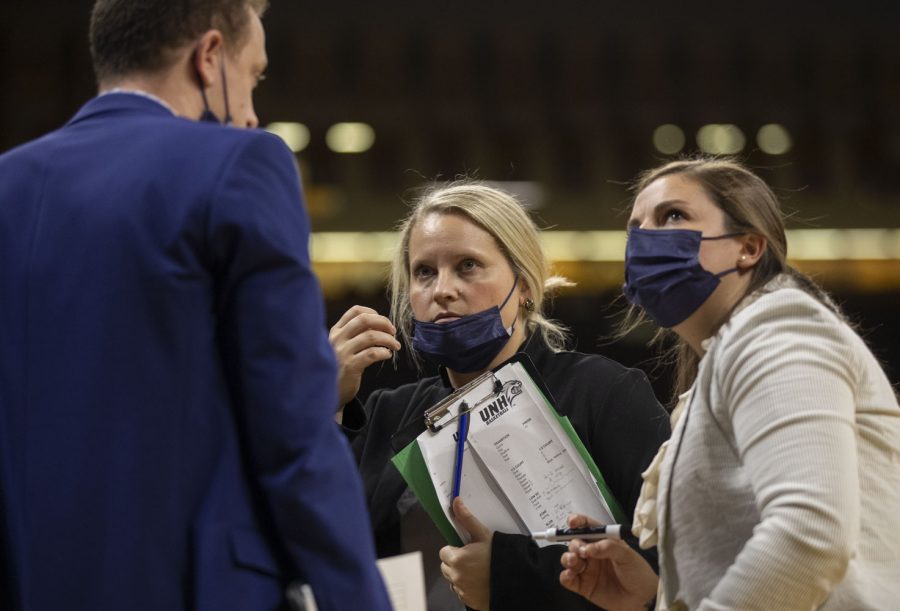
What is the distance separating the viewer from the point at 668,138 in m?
5.77

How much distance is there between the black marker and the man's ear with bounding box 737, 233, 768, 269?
41 centimetres

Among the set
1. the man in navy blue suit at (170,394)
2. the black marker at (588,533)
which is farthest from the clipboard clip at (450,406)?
the man in navy blue suit at (170,394)

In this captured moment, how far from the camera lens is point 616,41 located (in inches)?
230

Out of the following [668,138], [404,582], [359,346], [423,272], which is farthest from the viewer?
[668,138]

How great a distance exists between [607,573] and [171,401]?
841 mm

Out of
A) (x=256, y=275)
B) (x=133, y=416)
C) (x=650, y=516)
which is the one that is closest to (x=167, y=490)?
(x=133, y=416)

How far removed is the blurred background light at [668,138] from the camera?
18.8 ft

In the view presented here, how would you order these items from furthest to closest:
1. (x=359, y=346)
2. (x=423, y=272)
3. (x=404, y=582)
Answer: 1. (x=423, y=272)
2. (x=359, y=346)
3. (x=404, y=582)

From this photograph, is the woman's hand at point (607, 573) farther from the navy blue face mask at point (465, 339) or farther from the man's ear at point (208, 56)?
the man's ear at point (208, 56)

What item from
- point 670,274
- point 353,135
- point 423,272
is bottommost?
→ point 353,135

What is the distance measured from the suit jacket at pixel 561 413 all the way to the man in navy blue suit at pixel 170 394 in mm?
643

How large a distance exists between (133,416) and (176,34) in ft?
1.37

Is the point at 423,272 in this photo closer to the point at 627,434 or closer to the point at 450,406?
the point at 450,406

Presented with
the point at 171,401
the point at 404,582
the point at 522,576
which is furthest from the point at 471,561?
the point at 171,401
